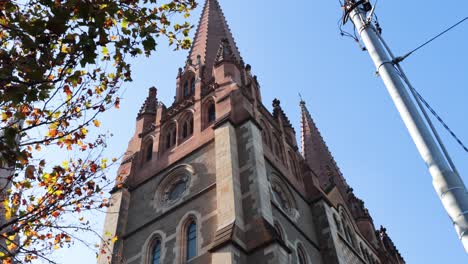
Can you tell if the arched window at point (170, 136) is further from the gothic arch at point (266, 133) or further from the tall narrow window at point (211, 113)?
the gothic arch at point (266, 133)

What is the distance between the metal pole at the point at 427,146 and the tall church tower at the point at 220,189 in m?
9.71

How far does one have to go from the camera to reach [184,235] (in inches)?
819

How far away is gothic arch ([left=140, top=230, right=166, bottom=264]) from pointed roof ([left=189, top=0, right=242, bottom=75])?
39.5 ft

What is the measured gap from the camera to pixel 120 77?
987 centimetres

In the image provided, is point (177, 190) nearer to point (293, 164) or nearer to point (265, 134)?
point (265, 134)

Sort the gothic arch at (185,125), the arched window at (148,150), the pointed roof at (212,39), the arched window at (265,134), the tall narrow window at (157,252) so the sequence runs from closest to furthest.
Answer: the tall narrow window at (157,252) < the gothic arch at (185,125) < the arched window at (265,134) < the arched window at (148,150) < the pointed roof at (212,39)

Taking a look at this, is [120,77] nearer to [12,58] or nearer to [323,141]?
[12,58]

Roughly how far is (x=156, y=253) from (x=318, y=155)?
25.2 metres

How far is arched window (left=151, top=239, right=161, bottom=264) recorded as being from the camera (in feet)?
69.2

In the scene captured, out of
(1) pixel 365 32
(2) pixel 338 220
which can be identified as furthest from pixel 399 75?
(2) pixel 338 220

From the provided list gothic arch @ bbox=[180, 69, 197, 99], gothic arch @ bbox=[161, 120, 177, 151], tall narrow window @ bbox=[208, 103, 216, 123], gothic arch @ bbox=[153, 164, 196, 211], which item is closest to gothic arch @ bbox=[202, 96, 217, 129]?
tall narrow window @ bbox=[208, 103, 216, 123]

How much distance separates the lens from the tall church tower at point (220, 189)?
19.2 meters

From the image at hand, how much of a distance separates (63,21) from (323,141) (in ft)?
135

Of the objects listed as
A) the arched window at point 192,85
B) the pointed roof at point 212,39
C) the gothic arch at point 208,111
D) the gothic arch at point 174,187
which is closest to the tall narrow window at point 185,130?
the gothic arch at point 208,111
